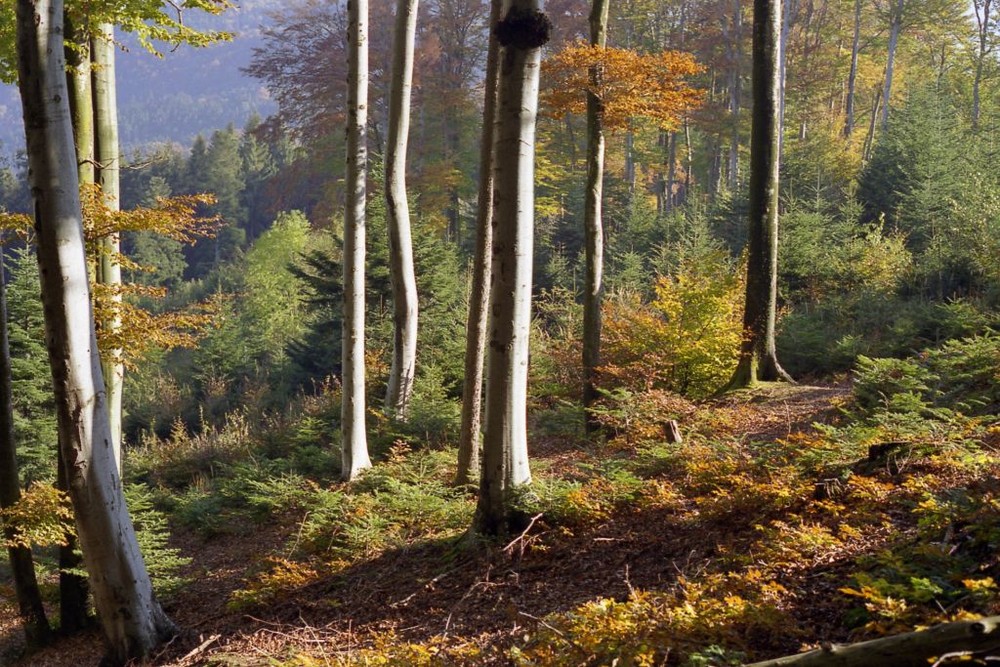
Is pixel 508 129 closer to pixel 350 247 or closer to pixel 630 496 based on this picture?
pixel 630 496

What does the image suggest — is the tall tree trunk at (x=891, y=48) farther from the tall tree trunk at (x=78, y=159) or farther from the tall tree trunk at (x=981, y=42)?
the tall tree trunk at (x=78, y=159)

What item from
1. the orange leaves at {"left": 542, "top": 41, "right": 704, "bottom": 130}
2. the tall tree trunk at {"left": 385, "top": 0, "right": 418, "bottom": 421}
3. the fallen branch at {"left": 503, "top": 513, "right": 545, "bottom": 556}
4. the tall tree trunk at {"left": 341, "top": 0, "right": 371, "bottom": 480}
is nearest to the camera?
the fallen branch at {"left": 503, "top": 513, "right": 545, "bottom": 556}

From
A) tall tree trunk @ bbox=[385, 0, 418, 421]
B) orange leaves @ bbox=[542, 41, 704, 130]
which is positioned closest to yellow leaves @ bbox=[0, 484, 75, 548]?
tall tree trunk @ bbox=[385, 0, 418, 421]

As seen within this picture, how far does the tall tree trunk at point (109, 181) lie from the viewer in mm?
6648

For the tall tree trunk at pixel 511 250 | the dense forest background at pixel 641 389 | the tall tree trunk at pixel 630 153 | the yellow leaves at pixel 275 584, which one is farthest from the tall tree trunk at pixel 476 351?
the tall tree trunk at pixel 630 153

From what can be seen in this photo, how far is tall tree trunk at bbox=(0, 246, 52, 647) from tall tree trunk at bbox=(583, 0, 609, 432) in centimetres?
643

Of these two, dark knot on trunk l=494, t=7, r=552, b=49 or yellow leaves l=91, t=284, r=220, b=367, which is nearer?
dark knot on trunk l=494, t=7, r=552, b=49

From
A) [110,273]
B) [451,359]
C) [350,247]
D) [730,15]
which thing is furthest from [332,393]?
[730,15]

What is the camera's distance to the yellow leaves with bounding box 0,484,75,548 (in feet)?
20.0

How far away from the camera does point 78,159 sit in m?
6.55

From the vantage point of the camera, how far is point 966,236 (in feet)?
43.9

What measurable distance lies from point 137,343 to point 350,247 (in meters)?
3.11

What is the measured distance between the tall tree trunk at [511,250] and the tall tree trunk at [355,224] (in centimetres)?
406

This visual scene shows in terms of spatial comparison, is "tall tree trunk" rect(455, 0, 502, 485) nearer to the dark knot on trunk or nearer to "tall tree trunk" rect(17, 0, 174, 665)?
the dark knot on trunk
